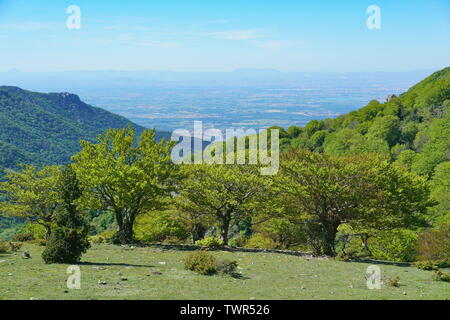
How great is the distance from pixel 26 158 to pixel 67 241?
163m

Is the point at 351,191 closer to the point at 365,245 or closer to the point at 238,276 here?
the point at 238,276

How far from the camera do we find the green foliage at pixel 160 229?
178 ft

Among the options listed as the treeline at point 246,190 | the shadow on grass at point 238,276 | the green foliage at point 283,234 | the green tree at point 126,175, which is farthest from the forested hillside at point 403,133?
the shadow on grass at point 238,276

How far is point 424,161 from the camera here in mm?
80438

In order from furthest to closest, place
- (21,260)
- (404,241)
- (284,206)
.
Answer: (404,241) < (284,206) < (21,260)

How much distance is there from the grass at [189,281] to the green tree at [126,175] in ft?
23.0

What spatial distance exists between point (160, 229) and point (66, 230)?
33462 mm

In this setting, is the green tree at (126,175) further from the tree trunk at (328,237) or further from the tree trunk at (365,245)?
the tree trunk at (365,245)

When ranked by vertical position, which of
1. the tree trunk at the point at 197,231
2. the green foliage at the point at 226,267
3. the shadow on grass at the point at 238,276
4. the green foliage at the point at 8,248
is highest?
the green foliage at the point at 226,267

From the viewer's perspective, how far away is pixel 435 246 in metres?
40.2

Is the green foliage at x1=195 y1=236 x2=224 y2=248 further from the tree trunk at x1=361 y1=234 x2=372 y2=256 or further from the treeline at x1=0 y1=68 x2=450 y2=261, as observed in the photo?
the tree trunk at x1=361 y1=234 x2=372 y2=256

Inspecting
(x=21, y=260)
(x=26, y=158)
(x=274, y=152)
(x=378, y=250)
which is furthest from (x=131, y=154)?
(x=26, y=158)

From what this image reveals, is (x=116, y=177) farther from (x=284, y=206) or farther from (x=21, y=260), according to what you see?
(x=284, y=206)
